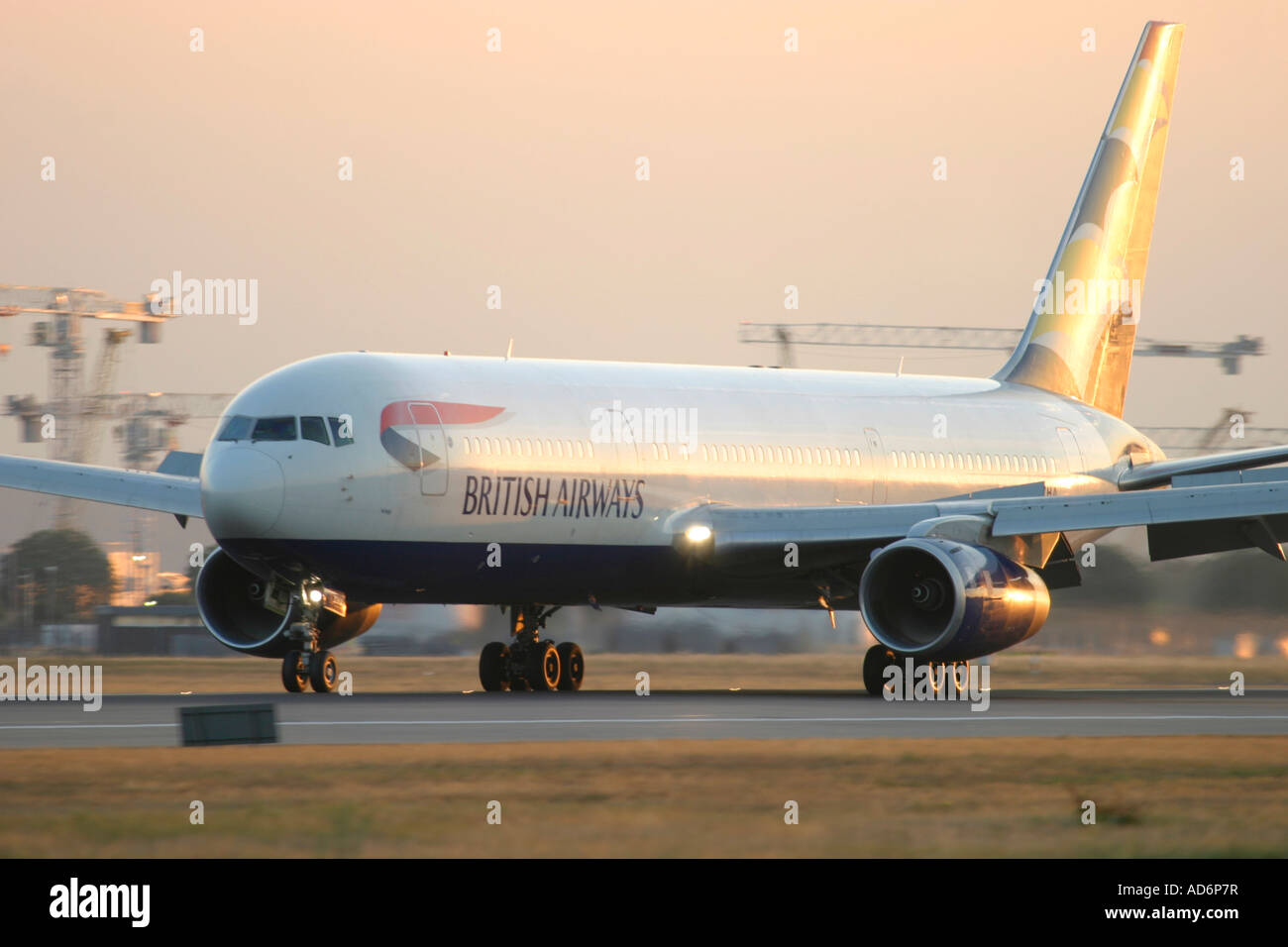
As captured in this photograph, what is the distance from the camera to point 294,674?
2483cm

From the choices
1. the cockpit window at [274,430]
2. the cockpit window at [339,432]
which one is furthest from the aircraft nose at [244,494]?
the cockpit window at [339,432]

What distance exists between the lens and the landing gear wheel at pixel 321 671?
81.6 ft

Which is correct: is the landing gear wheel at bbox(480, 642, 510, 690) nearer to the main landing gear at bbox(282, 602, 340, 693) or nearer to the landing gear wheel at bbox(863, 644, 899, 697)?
the main landing gear at bbox(282, 602, 340, 693)

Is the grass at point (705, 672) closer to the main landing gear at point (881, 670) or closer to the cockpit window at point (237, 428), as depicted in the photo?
the main landing gear at point (881, 670)

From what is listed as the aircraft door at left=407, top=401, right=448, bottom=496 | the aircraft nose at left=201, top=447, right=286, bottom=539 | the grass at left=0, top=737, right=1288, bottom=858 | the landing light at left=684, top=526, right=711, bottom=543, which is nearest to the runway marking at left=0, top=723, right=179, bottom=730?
the grass at left=0, top=737, right=1288, bottom=858

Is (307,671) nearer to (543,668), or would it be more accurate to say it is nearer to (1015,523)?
(543,668)

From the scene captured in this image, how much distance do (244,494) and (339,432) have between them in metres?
1.47

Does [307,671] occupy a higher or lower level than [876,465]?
lower

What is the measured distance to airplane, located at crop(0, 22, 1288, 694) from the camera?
79.5 feet

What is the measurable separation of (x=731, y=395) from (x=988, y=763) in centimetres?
1397

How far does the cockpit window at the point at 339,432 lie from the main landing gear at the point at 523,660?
4.72m

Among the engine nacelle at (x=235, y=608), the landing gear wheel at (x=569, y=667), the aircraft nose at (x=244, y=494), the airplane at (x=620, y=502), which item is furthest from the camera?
the landing gear wheel at (x=569, y=667)

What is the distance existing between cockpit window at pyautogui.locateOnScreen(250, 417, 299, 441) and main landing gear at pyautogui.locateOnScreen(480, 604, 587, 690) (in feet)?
16.8

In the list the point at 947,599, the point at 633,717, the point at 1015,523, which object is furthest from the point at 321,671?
the point at 1015,523
